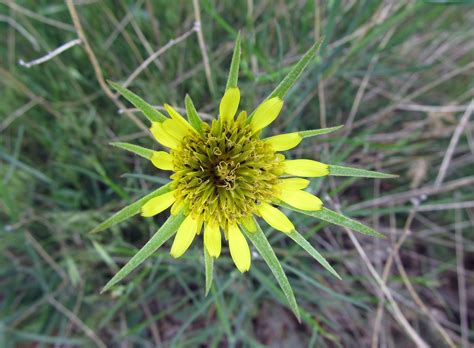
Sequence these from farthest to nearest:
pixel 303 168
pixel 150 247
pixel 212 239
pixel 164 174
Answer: pixel 164 174
pixel 303 168
pixel 212 239
pixel 150 247

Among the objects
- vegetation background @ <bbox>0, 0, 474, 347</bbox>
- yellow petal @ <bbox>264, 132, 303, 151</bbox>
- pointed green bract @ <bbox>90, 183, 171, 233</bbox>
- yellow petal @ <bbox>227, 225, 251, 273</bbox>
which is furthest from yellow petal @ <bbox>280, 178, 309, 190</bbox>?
vegetation background @ <bbox>0, 0, 474, 347</bbox>

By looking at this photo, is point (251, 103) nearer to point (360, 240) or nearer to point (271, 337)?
point (360, 240)

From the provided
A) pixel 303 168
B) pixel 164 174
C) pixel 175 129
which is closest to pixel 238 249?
pixel 303 168

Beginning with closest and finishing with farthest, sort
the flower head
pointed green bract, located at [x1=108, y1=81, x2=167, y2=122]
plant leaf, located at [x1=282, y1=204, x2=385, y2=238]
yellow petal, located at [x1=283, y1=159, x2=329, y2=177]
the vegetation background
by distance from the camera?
1. pointed green bract, located at [x1=108, y1=81, x2=167, y2=122]
2. plant leaf, located at [x1=282, y1=204, x2=385, y2=238]
3. the flower head
4. yellow petal, located at [x1=283, y1=159, x2=329, y2=177]
5. the vegetation background

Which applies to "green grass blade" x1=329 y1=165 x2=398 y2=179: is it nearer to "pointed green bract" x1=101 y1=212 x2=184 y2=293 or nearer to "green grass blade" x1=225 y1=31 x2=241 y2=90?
"green grass blade" x1=225 y1=31 x2=241 y2=90

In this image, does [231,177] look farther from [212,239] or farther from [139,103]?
[139,103]
